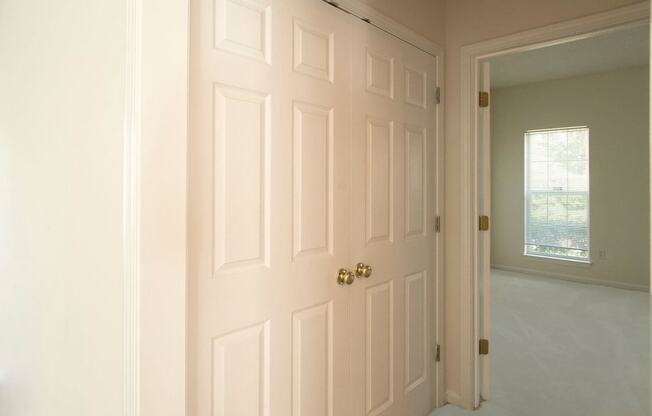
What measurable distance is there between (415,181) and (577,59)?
13.3 feet

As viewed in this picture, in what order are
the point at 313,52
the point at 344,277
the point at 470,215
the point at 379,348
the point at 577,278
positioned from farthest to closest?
the point at 577,278 < the point at 470,215 < the point at 379,348 < the point at 344,277 < the point at 313,52

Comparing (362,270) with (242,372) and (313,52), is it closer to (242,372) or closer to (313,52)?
(242,372)

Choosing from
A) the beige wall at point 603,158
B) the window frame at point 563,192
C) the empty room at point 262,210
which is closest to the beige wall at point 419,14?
the empty room at point 262,210

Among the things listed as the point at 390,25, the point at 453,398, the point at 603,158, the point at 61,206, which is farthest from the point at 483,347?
the point at 603,158

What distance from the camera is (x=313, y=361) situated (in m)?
1.54

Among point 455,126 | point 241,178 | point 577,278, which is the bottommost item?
point 577,278

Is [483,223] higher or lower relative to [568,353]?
higher

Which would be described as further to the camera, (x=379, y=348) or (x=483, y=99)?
(x=483, y=99)

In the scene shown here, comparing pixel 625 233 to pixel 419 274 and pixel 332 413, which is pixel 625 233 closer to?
pixel 419 274

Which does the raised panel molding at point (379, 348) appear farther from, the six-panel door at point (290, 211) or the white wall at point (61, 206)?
the white wall at point (61, 206)

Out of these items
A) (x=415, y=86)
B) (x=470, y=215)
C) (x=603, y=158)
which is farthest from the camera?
(x=603, y=158)

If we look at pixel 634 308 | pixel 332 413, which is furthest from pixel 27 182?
pixel 634 308

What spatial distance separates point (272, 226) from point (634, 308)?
15.3ft

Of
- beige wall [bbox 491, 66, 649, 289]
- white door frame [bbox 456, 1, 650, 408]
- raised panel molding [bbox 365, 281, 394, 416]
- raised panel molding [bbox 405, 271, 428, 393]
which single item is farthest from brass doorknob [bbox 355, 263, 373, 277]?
beige wall [bbox 491, 66, 649, 289]
